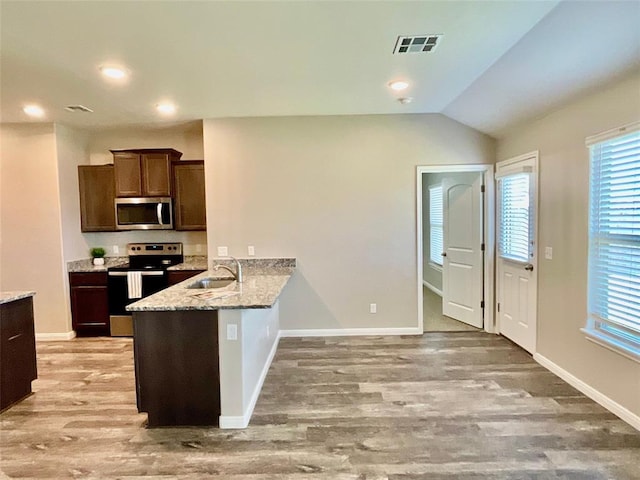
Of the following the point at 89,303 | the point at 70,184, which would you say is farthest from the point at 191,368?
the point at 70,184

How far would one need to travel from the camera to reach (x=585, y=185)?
3.00 m

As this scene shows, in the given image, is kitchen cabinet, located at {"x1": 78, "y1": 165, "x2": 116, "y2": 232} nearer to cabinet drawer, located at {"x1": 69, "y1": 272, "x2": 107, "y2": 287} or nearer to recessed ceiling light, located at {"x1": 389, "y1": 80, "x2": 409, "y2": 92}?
cabinet drawer, located at {"x1": 69, "y1": 272, "x2": 107, "y2": 287}

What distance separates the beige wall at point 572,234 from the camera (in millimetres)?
2641

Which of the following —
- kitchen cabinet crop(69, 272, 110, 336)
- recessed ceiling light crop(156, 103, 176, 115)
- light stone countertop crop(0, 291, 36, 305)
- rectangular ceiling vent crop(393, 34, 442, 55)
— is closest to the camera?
rectangular ceiling vent crop(393, 34, 442, 55)

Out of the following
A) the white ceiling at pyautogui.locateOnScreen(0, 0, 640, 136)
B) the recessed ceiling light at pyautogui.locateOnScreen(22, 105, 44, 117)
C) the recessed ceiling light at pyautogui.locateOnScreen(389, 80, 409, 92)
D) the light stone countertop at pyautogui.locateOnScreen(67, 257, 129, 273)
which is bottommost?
the light stone countertop at pyautogui.locateOnScreen(67, 257, 129, 273)

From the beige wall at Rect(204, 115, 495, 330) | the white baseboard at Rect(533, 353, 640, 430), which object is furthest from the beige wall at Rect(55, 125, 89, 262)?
the white baseboard at Rect(533, 353, 640, 430)

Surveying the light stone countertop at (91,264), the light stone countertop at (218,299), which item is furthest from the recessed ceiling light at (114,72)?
the light stone countertop at (91,264)

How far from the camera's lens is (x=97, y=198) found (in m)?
4.98

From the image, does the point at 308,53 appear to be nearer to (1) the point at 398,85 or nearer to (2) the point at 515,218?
(1) the point at 398,85

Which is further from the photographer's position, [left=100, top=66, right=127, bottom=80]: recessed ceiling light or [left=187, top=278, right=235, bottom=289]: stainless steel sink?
[left=187, top=278, right=235, bottom=289]: stainless steel sink

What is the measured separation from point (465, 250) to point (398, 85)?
98.0 inches

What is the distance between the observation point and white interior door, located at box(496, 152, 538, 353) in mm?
3768

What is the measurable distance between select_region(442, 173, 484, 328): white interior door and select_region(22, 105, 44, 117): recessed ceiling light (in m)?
5.14

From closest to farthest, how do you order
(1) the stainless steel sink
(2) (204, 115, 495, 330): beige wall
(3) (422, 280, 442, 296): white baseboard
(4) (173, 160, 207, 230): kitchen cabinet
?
(1) the stainless steel sink < (2) (204, 115, 495, 330): beige wall < (4) (173, 160, 207, 230): kitchen cabinet < (3) (422, 280, 442, 296): white baseboard
